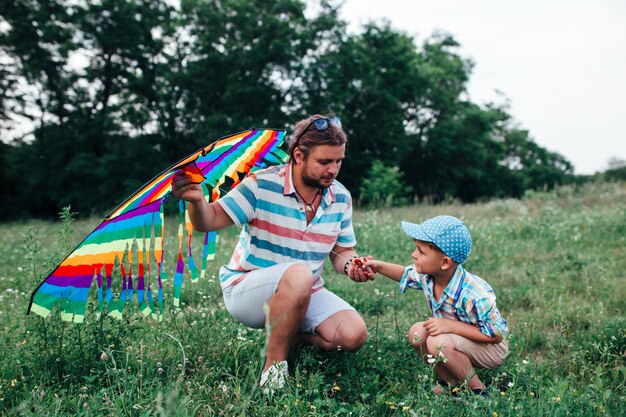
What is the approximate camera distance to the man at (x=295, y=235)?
3.17m

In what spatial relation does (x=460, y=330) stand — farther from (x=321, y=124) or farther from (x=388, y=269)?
(x=321, y=124)

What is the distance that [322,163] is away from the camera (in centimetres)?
331

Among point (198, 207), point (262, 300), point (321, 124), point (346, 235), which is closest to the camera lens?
point (198, 207)

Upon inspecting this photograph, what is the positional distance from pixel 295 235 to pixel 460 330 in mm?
1197

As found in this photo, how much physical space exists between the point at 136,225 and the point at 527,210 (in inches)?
386

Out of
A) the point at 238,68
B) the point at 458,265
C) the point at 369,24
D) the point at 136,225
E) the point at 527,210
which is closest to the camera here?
the point at 136,225

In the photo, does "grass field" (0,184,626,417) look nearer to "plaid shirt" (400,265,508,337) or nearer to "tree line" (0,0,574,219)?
"plaid shirt" (400,265,508,337)

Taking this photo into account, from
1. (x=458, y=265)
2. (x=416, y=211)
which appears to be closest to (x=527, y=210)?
(x=416, y=211)

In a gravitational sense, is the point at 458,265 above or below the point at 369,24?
below

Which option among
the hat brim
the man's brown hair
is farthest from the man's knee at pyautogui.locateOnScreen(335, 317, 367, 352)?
the man's brown hair

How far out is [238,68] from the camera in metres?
28.7

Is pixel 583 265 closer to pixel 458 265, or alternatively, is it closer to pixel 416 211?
pixel 458 265

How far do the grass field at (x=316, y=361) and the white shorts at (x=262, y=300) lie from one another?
18 cm

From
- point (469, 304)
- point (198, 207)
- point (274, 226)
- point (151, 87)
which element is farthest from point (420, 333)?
point (151, 87)
